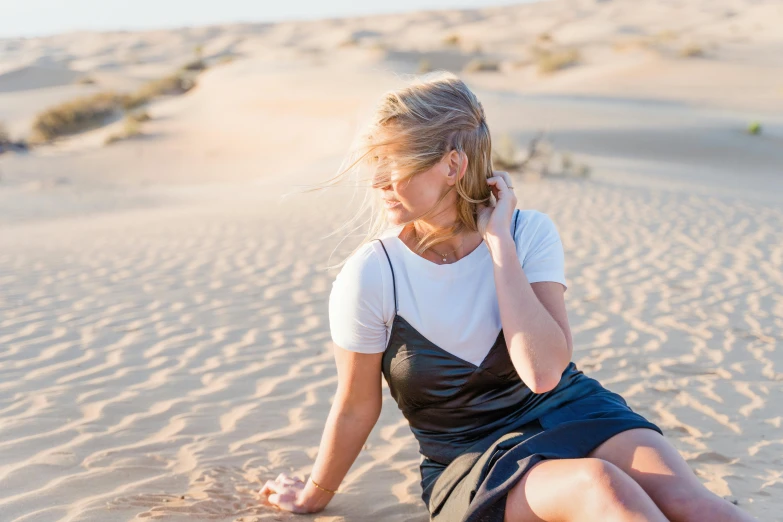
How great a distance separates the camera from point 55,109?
82.2 ft

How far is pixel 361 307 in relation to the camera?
96.1 inches

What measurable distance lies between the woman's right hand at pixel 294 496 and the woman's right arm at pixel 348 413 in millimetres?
125

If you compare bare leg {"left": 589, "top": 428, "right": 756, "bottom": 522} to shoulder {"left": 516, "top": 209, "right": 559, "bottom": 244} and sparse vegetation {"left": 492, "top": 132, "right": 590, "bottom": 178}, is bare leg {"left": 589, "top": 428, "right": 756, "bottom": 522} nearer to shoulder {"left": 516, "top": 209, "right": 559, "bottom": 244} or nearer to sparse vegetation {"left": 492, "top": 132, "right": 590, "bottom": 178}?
shoulder {"left": 516, "top": 209, "right": 559, "bottom": 244}

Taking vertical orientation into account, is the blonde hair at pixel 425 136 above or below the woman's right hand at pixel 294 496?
above

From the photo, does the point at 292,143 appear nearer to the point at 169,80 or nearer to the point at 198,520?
the point at 169,80

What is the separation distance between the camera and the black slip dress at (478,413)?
234 centimetres

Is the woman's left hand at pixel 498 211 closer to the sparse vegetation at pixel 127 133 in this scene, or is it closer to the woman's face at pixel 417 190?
the woman's face at pixel 417 190

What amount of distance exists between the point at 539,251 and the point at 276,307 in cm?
386

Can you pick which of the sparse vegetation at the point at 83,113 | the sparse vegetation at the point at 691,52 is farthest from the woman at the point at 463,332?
the sparse vegetation at the point at 691,52

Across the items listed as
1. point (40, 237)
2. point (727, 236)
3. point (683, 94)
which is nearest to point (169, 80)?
point (683, 94)

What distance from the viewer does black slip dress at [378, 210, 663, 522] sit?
2.34m

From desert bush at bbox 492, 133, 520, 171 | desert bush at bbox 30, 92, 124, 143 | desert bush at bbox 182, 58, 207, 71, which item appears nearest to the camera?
desert bush at bbox 492, 133, 520, 171

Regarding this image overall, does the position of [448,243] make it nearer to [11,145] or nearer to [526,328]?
[526,328]

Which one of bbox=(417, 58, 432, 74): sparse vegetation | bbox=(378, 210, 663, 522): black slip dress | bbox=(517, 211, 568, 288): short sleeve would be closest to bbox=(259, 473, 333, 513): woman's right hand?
bbox=(378, 210, 663, 522): black slip dress
